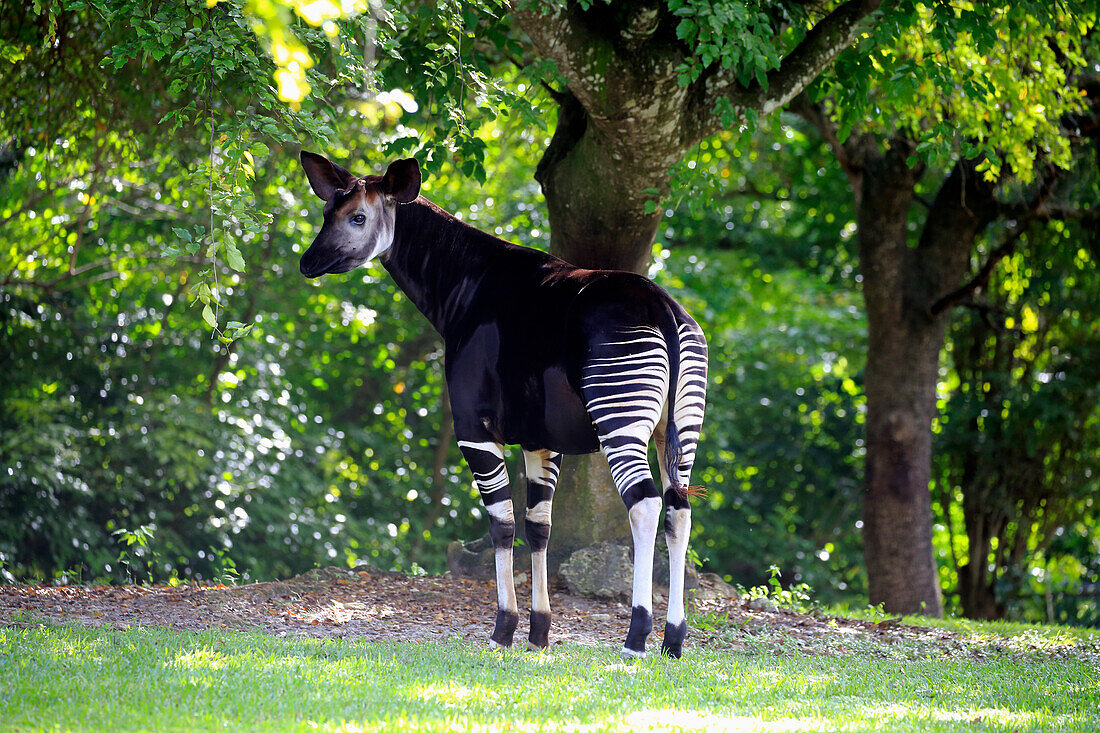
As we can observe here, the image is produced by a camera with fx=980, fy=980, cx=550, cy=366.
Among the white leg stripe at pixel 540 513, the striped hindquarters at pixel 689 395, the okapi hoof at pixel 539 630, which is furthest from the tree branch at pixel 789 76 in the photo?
the okapi hoof at pixel 539 630

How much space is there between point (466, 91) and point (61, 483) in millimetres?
6114

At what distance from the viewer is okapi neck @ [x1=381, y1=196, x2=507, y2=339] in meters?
5.27

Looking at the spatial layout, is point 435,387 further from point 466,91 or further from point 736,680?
point 736,680

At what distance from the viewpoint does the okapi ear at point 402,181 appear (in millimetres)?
4977

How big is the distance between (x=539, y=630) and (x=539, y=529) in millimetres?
496

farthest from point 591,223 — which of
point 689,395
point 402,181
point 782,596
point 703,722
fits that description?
point 703,722

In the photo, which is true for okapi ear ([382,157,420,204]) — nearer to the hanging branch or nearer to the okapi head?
the okapi head

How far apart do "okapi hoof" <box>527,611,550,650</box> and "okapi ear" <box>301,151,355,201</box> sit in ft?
7.82

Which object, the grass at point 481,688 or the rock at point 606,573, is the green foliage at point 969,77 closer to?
the rock at point 606,573

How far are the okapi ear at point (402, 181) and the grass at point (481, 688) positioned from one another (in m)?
2.26

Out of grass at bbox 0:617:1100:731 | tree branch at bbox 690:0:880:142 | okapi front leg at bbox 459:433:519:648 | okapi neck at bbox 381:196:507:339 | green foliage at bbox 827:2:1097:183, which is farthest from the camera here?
green foliage at bbox 827:2:1097:183

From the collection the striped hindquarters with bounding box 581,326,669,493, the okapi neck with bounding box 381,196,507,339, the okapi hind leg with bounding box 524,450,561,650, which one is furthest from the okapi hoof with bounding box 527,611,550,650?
the okapi neck with bounding box 381,196,507,339

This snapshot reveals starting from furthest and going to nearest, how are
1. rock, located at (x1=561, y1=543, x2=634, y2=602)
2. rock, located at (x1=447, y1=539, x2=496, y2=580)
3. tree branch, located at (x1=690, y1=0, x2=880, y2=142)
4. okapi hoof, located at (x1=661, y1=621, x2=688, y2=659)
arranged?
rock, located at (x1=447, y1=539, x2=496, y2=580) < rock, located at (x1=561, y1=543, x2=634, y2=602) < tree branch, located at (x1=690, y1=0, x2=880, y2=142) < okapi hoof, located at (x1=661, y1=621, x2=688, y2=659)

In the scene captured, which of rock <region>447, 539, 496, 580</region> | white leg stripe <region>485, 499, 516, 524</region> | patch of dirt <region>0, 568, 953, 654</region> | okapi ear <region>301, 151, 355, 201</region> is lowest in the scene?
patch of dirt <region>0, 568, 953, 654</region>
